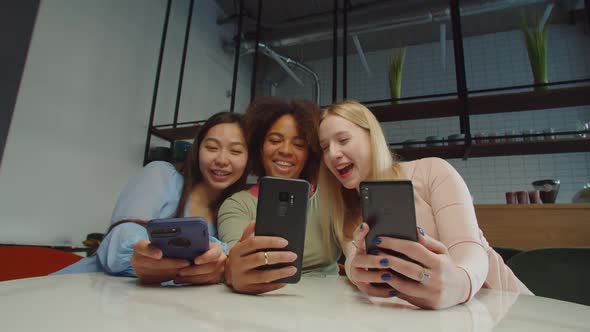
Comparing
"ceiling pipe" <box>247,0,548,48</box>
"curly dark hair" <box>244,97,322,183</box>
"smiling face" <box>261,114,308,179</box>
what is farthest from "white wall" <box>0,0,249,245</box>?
"ceiling pipe" <box>247,0,548,48</box>

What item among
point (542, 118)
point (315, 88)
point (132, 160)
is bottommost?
point (132, 160)

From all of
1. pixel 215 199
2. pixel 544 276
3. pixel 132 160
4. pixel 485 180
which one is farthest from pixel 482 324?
pixel 485 180

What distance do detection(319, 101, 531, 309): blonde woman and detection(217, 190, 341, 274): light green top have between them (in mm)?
50

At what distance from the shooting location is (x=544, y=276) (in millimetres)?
818

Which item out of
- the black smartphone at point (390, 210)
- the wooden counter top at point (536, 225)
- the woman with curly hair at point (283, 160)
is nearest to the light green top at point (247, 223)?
the woman with curly hair at point (283, 160)

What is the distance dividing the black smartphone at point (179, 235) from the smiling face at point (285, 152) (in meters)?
0.60

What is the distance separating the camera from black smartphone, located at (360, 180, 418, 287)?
53 centimetres

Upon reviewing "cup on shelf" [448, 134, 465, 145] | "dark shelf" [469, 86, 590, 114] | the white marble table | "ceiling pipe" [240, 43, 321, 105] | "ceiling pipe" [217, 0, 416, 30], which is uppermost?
"ceiling pipe" [217, 0, 416, 30]

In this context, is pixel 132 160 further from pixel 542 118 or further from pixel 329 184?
pixel 542 118

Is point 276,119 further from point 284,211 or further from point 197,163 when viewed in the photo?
point 284,211

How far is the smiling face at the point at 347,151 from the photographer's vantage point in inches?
39.0

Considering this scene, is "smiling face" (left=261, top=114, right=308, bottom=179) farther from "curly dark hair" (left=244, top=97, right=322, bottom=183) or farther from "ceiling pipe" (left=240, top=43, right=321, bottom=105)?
"ceiling pipe" (left=240, top=43, right=321, bottom=105)

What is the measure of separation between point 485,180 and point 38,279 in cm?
404

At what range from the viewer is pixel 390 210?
537 mm
